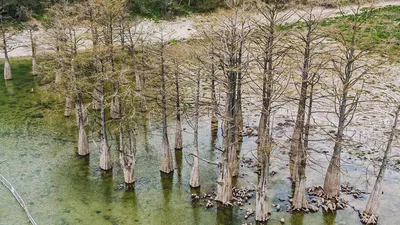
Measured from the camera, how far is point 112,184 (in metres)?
29.3

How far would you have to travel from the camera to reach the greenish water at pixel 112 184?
25750 mm

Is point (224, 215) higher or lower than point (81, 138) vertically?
lower

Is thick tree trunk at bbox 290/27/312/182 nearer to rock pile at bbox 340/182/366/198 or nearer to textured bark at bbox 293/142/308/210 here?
textured bark at bbox 293/142/308/210

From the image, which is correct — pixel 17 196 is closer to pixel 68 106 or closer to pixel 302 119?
pixel 68 106

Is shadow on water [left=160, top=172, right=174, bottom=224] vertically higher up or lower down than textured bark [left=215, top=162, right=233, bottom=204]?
lower down

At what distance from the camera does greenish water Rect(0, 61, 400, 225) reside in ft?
84.5

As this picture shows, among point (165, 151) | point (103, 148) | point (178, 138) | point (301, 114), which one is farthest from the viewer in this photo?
point (178, 138)

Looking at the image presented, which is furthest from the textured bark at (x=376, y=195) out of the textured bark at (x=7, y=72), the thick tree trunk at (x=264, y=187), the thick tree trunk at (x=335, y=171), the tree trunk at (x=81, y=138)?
the textured bark at (x=7, y=72)

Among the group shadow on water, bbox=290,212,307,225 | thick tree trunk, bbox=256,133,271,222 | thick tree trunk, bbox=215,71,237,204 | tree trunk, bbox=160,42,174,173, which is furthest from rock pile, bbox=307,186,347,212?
tree trunk, bbox=160,42,174,173

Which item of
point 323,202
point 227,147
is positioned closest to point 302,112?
point 227,147

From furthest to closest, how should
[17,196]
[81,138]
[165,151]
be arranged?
[81,138] → [165,151] → [17,196]

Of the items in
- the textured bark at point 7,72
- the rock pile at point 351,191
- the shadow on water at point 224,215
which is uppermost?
the textured bark at point 7,72

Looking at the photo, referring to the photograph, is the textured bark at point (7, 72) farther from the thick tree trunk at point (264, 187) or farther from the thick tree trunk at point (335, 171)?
the thick tree trunk at point (335, 171)

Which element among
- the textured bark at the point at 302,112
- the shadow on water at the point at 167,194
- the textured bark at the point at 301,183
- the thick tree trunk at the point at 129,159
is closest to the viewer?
the textured bark at the point at 302,112
